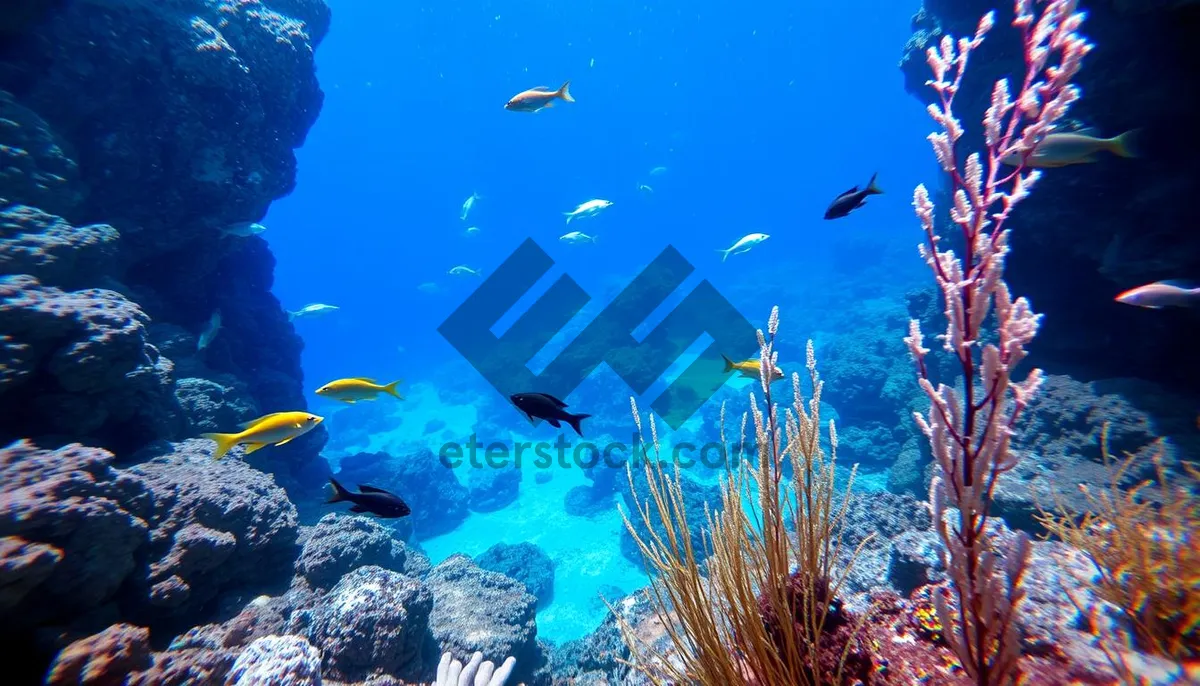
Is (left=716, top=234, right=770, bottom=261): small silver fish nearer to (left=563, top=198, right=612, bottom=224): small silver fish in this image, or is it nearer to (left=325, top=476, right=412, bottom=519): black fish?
(left=563, top=198, right=612, bottom=224): small silver fish

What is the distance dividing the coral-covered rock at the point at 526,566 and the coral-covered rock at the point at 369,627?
19.3 feet

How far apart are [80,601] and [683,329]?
20.3 m

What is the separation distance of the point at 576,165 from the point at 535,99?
5717 cm

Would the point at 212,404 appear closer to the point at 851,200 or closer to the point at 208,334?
the point at 208,334

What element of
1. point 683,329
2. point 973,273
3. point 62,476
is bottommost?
point 62,476

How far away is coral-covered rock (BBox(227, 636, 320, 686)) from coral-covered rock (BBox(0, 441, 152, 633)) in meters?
1.30

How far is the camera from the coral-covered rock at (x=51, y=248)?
4871 millimetres

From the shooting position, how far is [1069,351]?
6.99 m

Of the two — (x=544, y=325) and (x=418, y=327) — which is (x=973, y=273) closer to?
(x=544, y=325)

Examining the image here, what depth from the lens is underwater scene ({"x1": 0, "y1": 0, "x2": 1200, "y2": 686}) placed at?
6.28ft

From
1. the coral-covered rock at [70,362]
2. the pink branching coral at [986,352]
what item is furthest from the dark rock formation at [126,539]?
the pink branching coral at [986,352]

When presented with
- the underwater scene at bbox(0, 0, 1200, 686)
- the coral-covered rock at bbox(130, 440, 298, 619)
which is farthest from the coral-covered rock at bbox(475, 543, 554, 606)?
the coral-covered rock at bbox(130, 440, 298, 619)

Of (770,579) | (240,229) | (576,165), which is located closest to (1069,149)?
(770,579)

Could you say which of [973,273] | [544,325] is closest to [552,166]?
Result: [544,325]
